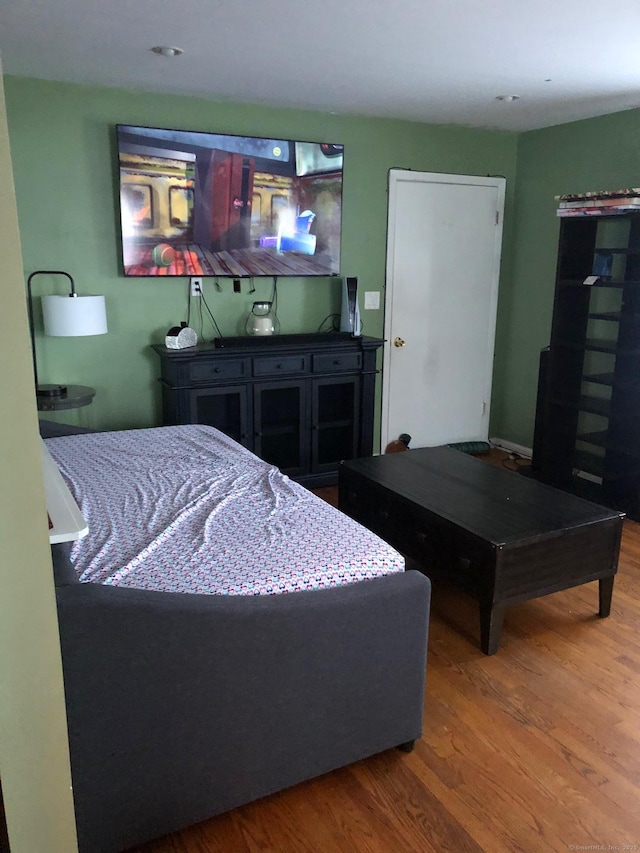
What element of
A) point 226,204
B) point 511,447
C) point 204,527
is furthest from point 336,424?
point 204,527

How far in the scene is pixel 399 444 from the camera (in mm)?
4938

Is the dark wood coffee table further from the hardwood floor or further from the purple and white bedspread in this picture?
the purple and white bedspread

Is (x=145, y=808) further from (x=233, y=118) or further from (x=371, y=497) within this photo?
(x=233, y=118)

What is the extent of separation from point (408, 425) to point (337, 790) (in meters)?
3.30

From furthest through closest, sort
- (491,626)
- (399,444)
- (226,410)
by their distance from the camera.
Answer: (399,444)
(226,410)
(491,626)

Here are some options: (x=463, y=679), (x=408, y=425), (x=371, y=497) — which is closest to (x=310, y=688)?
(x=463, y=679)

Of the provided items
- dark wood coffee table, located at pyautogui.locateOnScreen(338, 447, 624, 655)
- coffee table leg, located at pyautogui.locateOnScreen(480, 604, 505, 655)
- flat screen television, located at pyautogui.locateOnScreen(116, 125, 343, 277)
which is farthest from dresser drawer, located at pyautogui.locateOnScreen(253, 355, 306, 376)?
coffee table leg, located at pyautogui.locateOnScreen(480, 604, 505, 655)

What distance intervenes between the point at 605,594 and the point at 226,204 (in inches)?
115

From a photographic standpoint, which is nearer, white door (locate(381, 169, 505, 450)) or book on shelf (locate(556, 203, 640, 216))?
book on shelf (locate(556, 203, 640, 216))

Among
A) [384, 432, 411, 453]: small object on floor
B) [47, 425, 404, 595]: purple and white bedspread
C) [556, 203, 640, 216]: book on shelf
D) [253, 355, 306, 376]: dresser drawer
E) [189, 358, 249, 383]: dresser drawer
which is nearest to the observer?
[47, 425, 404, 595]: purple and white bedspread

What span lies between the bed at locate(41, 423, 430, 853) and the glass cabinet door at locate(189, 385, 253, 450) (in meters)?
1.69

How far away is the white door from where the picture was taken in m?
4.65

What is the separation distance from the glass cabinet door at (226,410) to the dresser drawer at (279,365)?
149 mm

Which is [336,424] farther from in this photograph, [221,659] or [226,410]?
[221,659]
